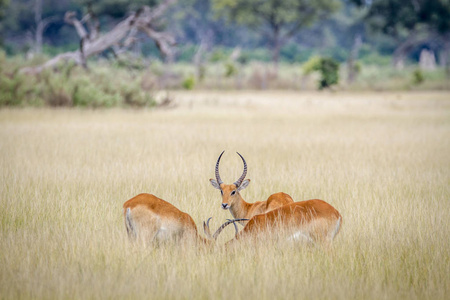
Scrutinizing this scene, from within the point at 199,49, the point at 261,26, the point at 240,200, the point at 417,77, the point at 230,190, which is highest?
the point at 261,26

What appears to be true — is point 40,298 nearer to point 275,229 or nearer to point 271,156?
point 275,229

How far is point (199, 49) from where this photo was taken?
57469mm

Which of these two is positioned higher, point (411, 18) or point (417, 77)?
point (411, 18)

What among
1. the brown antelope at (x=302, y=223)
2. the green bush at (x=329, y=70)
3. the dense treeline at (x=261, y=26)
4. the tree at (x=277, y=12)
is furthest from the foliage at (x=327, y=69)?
the brown antelope at (x=302, y=223)

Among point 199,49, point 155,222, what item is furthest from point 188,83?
point 155,222

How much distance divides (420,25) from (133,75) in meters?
42.4

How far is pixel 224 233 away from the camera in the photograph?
212 inches

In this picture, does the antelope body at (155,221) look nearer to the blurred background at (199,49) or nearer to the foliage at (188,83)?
the blurred background at (199,49)

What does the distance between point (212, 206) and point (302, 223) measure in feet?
6.59

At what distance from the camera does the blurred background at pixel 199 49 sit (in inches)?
788

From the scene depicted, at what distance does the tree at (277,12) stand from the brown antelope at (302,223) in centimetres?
4635

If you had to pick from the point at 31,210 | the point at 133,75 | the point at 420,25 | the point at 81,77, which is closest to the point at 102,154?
the point at 31,210

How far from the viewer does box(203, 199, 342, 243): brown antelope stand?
439 centimetres

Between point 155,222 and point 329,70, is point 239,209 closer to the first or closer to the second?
point 155,222
